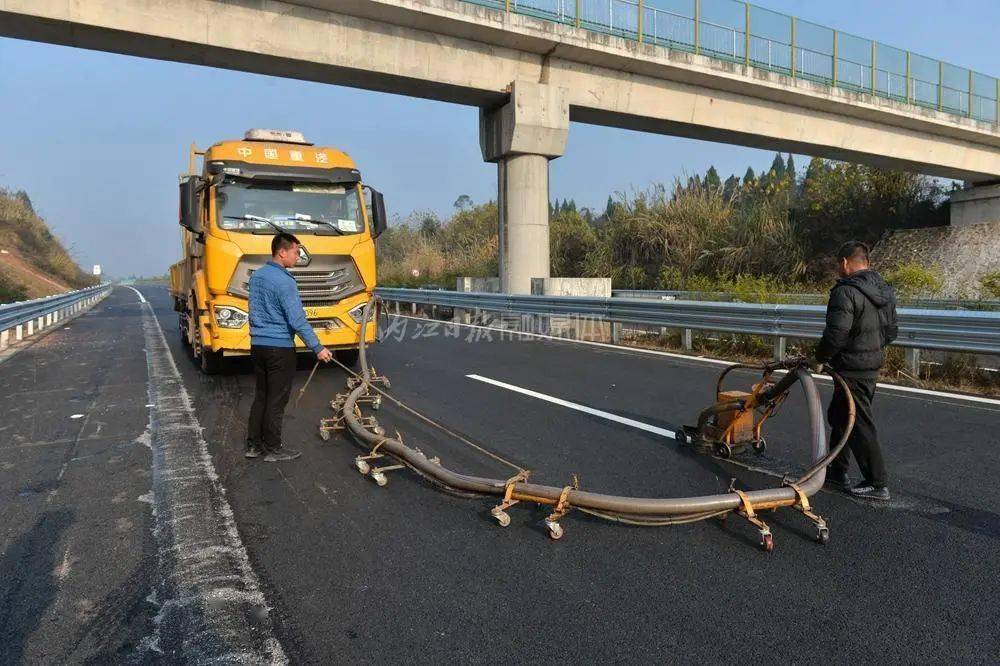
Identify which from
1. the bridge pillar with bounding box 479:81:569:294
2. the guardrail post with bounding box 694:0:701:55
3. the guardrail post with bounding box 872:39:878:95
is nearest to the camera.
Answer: the bridge pillar with bounding box 479:81:569:294

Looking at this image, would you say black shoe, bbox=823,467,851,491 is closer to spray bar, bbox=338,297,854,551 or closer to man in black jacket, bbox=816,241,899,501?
man in black jacket, bbox=816,241,899,501

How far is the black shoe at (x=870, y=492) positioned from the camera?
4121 millimetres

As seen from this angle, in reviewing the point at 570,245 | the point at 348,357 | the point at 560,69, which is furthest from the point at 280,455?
the point at 570,245

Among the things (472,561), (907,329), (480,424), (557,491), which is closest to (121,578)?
(472,561)

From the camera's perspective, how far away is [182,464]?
5.11m

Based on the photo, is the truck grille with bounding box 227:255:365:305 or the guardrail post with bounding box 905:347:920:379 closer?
the truck grille with bounding box 227:255:365:305

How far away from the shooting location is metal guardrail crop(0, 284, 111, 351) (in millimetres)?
13414

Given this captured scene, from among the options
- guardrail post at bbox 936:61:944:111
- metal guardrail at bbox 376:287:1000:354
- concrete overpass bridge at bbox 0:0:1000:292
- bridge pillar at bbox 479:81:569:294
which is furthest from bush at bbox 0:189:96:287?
guardrail post at bbox 936:61:944:111

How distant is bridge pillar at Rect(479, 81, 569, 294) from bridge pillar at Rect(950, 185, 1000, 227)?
60.7ft

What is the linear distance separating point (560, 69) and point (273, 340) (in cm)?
1358

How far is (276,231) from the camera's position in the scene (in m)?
8.76

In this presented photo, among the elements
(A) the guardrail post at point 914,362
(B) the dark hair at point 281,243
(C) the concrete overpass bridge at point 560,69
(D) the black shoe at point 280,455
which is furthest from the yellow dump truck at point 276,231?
(A) the guardrail post at point 914,362

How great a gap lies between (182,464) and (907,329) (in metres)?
8.39

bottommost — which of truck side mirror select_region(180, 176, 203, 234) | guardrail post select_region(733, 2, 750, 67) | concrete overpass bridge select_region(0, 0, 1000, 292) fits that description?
truck side mirror select_region(180, 176, 203, 234)
